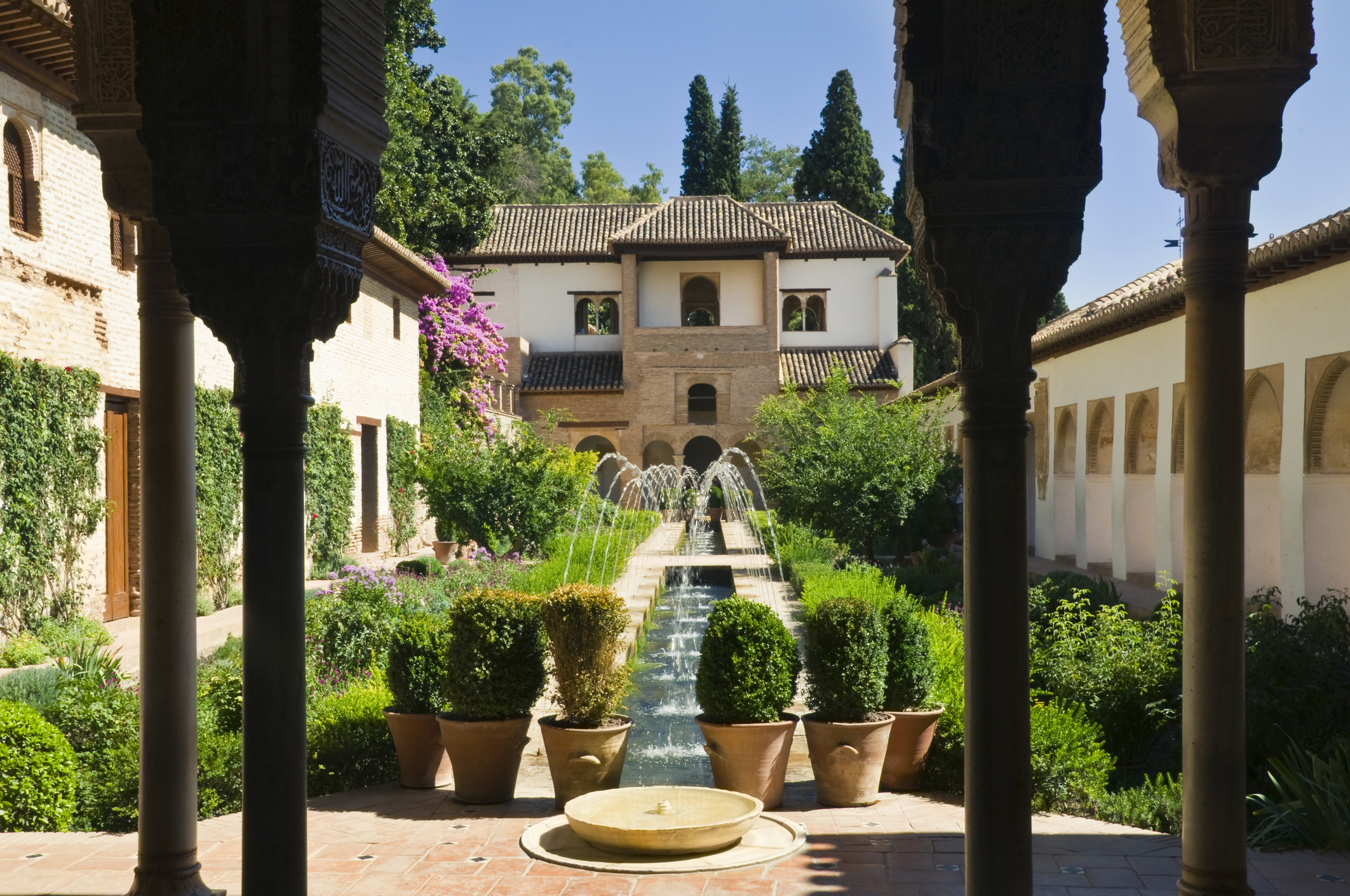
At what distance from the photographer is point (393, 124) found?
2039 centimetres

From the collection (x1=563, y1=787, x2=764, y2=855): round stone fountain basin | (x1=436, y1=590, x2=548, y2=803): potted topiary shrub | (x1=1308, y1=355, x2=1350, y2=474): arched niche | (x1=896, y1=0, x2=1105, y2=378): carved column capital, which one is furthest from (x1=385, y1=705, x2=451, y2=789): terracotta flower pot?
(x1=1308, y1=355, x2=1350, y2=474): arched niche

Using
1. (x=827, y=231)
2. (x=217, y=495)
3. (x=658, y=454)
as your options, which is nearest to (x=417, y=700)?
(x=217, y=495)

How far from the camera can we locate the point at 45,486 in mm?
10406

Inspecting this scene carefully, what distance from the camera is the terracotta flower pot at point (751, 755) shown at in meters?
5.60

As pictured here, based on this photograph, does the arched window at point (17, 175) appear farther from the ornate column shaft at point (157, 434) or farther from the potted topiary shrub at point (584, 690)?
the potted topiary shrub at point (584, 690)

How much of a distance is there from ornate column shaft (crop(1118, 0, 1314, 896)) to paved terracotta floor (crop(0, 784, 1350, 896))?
90 centimetres

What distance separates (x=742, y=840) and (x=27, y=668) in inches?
230

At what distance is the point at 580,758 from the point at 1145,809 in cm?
263

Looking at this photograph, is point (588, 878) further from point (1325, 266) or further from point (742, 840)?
point (1325, 266)

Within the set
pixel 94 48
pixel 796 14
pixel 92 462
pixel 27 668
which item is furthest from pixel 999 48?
pixel 92 462

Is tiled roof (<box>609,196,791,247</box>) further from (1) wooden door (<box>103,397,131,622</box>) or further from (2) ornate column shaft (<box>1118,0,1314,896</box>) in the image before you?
(2) ornate column shaft (<box>1118,0,1314,896</box>)

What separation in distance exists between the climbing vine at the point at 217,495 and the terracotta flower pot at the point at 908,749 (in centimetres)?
903

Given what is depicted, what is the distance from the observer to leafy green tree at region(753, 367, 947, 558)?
16359 mm

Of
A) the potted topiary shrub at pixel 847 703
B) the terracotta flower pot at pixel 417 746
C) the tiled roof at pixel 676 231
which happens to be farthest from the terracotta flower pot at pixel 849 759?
the tiled roof at pixel 676 231
